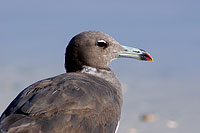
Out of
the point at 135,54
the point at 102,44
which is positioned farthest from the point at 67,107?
the point at 135,54

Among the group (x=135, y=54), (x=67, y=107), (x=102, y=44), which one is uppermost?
(x=102, y=44)

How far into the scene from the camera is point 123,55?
11719 millimetres

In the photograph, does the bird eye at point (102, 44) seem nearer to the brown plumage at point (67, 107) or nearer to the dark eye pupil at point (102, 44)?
the dark eye pupil at point (102, 44)

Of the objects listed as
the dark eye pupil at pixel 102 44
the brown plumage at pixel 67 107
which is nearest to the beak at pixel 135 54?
the dark eye pupil at pixel 102 44

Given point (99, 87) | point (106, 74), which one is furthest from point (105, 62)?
point (99, 87)

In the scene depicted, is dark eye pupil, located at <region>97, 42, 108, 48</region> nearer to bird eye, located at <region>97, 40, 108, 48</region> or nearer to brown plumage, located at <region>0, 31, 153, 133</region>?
bird eye, located at <region>97, 40, 108, 48</region>

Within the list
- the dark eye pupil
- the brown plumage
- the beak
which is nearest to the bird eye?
the dark eye pupil

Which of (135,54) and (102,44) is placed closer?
(102,44)

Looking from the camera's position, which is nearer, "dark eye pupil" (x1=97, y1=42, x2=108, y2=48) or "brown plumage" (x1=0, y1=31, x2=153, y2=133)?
"brown plumage" (x1=0, y1=31, x2=153, y2=133)

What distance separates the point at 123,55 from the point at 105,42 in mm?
450

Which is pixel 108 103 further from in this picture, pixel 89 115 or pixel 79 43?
pixel 79 43

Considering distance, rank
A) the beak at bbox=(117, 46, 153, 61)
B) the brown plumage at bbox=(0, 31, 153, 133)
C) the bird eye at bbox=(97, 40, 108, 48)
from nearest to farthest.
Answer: the brown plumage at bbox=(0, 31, 153, 133) < the bird eye at bbox=(97, 40, 108, 48) < the beak at bbox=(117, 46, 153, 61)

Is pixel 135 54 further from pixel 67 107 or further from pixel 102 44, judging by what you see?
pixel 67 107

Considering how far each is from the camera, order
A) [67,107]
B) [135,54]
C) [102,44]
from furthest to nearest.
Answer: [135,54] → [102,44] → [67,107]
